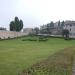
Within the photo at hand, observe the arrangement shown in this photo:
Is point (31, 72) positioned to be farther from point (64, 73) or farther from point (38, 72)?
point (64, 73)

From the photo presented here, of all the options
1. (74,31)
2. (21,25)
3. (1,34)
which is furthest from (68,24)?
(1,34)

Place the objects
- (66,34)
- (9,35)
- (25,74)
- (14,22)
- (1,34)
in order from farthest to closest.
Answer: (14,22), (66,34), (9,35), (1,34), (25,74)

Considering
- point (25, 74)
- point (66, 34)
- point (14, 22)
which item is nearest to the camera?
point (25, 74)

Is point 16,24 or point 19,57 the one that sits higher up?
point 16,24

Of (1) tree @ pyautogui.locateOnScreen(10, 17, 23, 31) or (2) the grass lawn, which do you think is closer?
(2) the grass lawn

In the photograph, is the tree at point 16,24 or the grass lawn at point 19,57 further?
the tree at point 16,24

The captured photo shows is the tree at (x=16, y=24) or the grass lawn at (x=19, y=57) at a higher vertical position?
the tree at (x=16, y=24)

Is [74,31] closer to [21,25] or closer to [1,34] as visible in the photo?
[21,25]

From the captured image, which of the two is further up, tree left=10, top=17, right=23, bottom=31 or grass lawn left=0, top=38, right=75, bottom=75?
tree left=10, top=17, right=23, bottom=31

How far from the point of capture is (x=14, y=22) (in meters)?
91.9

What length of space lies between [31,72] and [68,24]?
96.4 m

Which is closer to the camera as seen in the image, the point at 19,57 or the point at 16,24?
the point at 19,57

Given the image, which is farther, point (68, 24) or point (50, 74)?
point (68, 24)

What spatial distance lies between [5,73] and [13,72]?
0.45 metres
